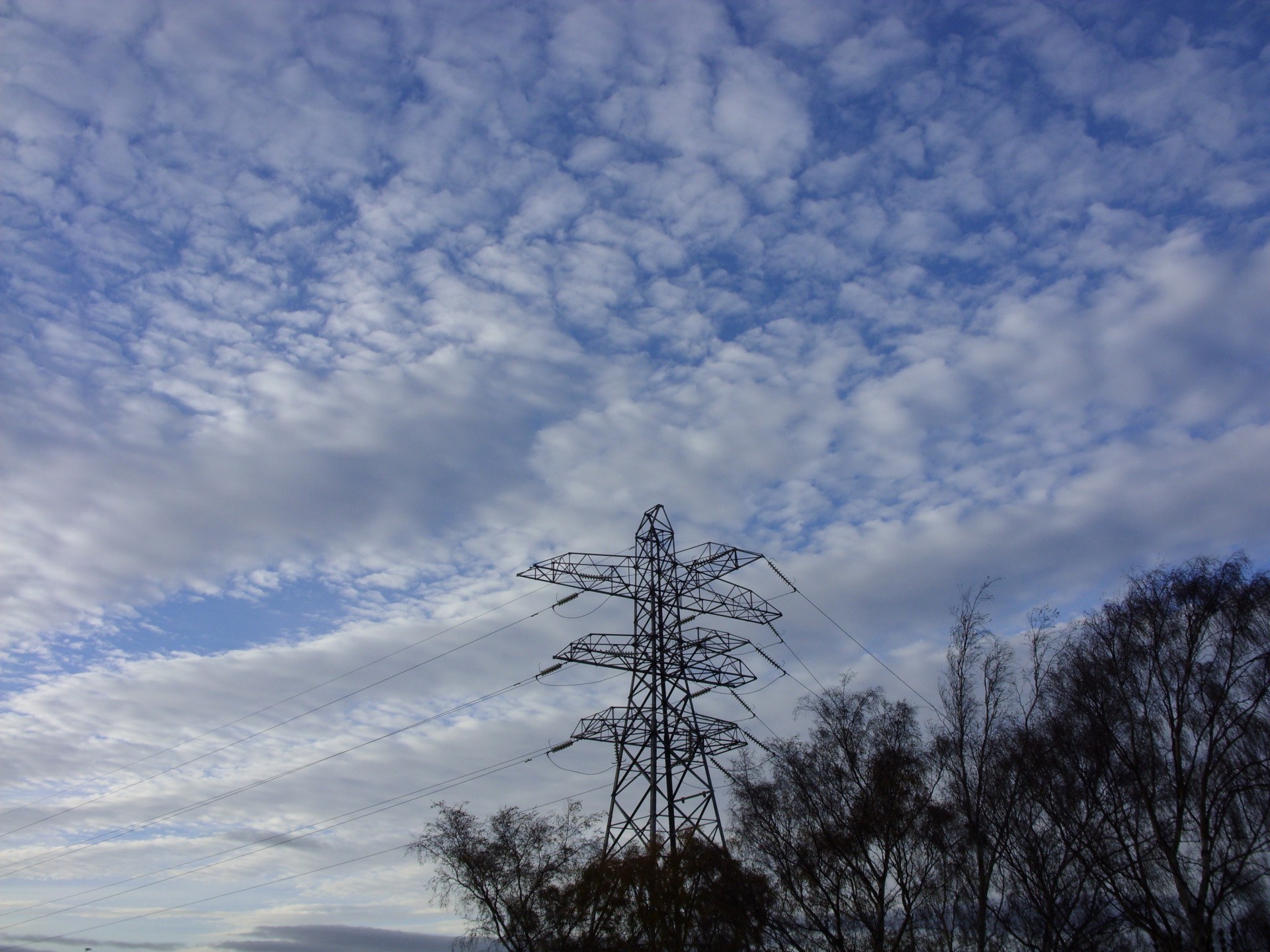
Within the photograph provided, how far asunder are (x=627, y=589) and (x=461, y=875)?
15.8 meters

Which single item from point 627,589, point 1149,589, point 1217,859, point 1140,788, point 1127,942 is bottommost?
point 1127,942

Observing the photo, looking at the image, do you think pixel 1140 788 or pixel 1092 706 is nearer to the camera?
pixel 1140 788

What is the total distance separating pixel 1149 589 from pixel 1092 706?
432 centimetres

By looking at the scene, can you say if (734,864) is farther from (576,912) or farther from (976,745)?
(976,745)

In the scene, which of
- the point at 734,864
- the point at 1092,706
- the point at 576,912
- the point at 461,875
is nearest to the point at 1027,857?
the point at 1092,706

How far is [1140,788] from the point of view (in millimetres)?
29484

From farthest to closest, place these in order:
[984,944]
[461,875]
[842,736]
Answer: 1. [461,875]
2. [842,736]
3. [984,944]

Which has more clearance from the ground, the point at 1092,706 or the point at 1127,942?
the point at 1092,706

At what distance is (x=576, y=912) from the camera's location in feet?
115

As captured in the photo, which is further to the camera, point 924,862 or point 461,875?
point 461,875

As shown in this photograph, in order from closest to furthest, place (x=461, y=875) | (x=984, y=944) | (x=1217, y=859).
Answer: (x=1217, y=859)
(x=984, y=944)
(x=461, y=875)

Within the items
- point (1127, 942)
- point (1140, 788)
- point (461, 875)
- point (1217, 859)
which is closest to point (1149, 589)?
point (1140, 788)

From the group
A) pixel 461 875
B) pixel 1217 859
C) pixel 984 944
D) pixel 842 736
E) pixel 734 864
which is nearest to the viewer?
pixel 1217 859

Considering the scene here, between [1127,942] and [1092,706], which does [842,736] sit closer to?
[1092,706]
